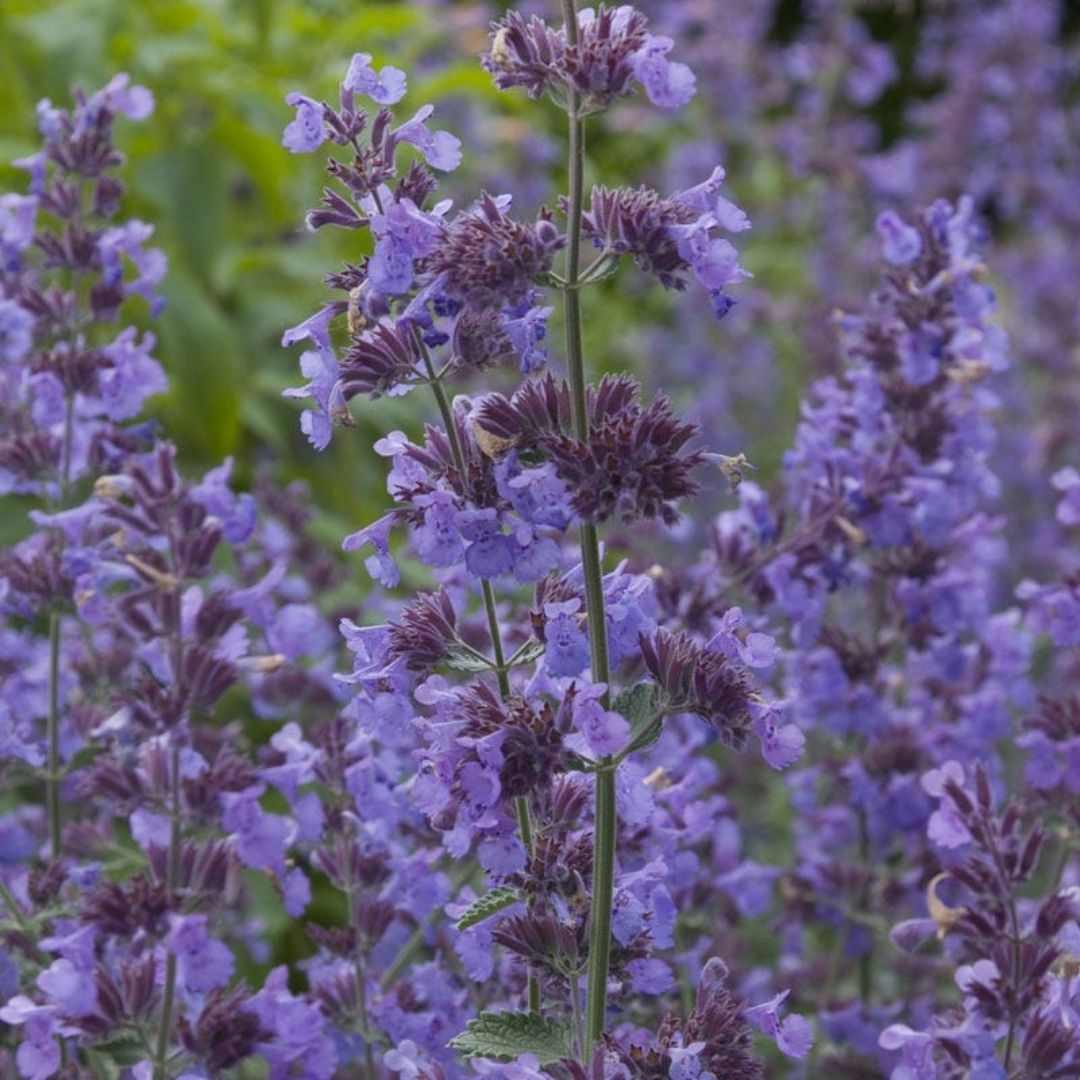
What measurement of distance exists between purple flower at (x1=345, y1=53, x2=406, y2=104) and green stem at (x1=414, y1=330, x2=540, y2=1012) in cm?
26

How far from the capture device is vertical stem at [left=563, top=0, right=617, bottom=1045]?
5.14 feet

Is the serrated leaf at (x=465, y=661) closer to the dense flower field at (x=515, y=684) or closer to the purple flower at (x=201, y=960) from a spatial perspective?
the dense flower field at (x=515, y=684)

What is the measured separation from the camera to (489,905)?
1.67 metres

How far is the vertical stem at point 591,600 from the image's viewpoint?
5.14ft

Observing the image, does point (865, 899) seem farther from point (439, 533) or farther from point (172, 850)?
point (439, 533)

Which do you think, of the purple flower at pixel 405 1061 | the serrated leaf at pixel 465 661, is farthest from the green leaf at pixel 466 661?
the purple flower at pixel 405 1061

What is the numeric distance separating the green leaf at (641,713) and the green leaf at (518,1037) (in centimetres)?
27

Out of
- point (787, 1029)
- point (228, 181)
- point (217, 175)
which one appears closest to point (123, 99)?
point (787, 1029)

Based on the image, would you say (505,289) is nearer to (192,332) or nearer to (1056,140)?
(192,332)

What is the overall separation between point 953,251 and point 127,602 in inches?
54.5

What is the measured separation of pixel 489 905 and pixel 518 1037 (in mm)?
125

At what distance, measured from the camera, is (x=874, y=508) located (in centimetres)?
266

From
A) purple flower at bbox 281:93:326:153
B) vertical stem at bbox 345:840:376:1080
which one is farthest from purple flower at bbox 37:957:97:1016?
purple flower at bbox 281:93:326:153

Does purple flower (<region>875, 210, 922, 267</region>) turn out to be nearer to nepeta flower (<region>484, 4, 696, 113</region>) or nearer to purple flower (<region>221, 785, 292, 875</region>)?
nepeta flower (<region>484, 4, 696, 113</region>)
